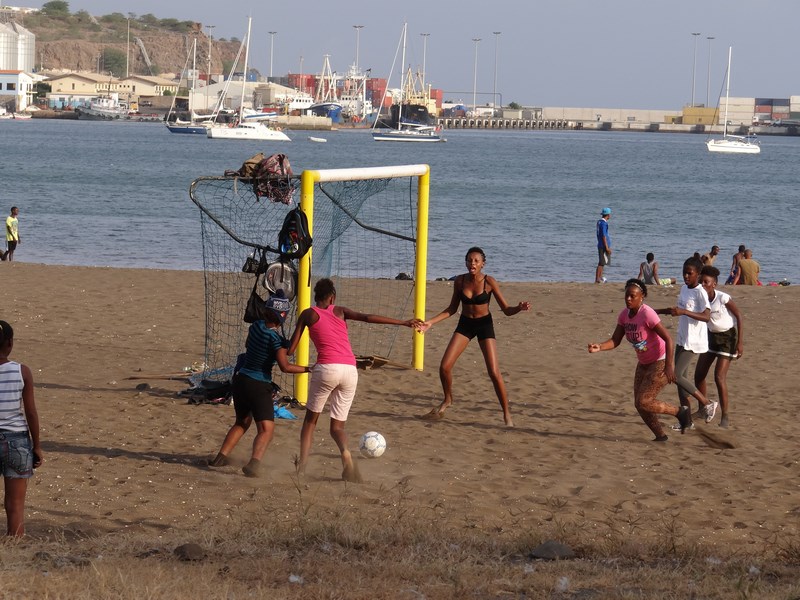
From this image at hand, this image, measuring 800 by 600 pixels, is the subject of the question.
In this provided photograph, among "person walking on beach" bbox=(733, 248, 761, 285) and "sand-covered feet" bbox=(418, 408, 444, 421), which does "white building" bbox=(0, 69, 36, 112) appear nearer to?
"person walking on beach" bbox=(733, 248, 761, 285)

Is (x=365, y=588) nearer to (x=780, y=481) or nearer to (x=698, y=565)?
(x=698, y=565)

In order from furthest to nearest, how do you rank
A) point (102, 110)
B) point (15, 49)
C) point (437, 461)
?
1. point (15, 49)
2. point (102, 110)
3. point (437, 461)

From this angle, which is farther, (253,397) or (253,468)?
(253,468)

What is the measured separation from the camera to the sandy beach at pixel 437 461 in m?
6.96

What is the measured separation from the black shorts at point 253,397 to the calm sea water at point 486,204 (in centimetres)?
1752

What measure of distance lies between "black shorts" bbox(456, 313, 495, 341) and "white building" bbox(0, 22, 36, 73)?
19015 cm

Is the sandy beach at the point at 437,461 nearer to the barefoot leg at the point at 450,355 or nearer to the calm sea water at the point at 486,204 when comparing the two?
the barefoot leg at the point at 450,355

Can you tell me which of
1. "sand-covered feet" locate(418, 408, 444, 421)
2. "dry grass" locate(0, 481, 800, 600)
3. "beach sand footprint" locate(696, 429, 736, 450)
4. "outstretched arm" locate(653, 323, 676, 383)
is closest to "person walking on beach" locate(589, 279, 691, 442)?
"outstretched arm" locate(653, 323, 676, 383)

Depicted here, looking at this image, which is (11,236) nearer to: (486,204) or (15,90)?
(486,204)

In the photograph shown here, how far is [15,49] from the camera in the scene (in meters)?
189

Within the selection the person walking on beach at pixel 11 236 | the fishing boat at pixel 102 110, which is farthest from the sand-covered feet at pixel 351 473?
the fishing boat at pixel 102 110

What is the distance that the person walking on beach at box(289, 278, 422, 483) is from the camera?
25.7ft

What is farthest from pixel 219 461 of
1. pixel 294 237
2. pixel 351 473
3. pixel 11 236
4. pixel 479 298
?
pixel 11 236

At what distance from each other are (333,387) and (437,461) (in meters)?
1.34
